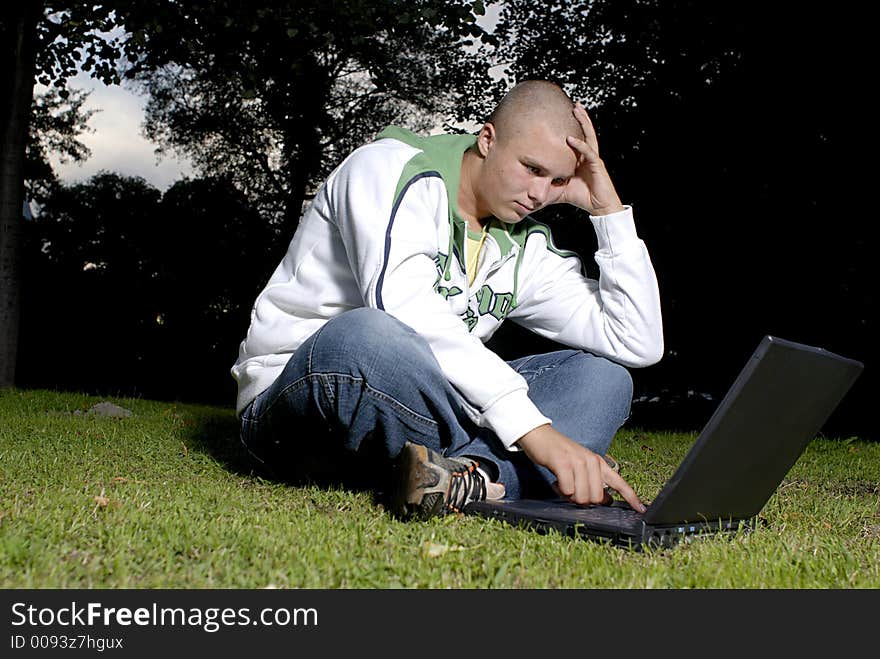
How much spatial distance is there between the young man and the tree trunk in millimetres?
7831

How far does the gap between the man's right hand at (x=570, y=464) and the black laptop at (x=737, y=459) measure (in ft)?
0.26

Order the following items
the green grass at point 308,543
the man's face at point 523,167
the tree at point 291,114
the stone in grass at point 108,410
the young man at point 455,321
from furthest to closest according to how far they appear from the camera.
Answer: the tree at point 291,114, the stone in grass at point 108,410, the man's face at point 523,167, the young man at point 455,321, the green grass at point 308,543

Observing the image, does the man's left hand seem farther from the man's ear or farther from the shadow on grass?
the shadow on grass

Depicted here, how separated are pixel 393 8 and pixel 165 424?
6.04 metres

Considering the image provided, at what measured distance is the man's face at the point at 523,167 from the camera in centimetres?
310

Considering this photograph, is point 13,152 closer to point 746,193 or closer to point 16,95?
point 16,95

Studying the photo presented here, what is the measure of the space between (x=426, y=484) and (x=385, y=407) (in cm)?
32

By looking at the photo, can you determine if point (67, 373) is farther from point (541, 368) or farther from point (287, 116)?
point (541, 368)

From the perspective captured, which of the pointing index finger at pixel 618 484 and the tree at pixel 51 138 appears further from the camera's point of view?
the tree at pixel 51 138

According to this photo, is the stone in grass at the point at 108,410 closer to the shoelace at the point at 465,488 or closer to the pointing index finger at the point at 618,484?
the shoelace at the point at 465,488

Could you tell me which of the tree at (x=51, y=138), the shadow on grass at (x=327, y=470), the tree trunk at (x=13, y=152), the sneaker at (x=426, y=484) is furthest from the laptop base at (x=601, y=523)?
the tree at (x=51, y=138)

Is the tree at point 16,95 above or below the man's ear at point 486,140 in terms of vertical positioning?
below

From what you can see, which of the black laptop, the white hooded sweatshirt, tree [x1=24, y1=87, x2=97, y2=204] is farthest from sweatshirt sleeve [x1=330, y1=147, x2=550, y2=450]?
tree [x1=24, y1=87, x2=97, y2=204]

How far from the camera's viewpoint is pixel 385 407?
9.30 ft
